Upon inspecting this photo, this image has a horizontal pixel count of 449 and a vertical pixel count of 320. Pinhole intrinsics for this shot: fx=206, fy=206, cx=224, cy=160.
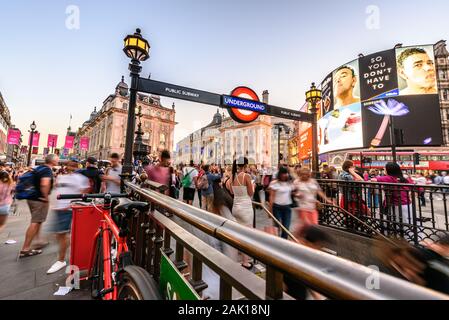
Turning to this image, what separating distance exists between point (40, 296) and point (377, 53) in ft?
133

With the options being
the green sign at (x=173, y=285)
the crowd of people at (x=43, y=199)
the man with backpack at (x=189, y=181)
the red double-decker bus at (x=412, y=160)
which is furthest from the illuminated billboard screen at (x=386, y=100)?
the green sign at (x=173, y=285)

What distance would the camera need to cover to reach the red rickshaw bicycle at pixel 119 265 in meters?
1.28

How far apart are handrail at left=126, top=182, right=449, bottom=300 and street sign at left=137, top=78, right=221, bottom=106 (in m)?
4.80

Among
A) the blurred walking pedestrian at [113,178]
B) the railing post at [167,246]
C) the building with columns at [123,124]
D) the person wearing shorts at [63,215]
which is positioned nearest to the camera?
the railing post at [167,246]

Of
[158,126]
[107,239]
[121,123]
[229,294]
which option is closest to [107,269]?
Answer: [107,239]

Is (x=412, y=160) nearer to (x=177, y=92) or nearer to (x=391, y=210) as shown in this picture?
(x=391, y=210)

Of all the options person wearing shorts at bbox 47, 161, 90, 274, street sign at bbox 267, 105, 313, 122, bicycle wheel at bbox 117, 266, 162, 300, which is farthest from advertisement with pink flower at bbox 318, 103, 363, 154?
bicycle wheel at bbox 117, 266, 162, 300

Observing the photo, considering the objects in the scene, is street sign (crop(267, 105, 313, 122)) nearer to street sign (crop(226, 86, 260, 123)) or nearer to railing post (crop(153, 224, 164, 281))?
street sign (crop(226, 86, 260, 123))

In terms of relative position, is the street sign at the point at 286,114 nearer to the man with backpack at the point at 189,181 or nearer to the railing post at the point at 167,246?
the man with backpack at the point at 189,181

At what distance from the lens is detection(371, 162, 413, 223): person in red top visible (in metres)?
4.23

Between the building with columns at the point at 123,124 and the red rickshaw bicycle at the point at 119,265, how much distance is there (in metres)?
44.6

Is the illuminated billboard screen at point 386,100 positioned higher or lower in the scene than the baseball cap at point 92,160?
higher

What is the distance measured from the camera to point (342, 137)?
3197 cm
